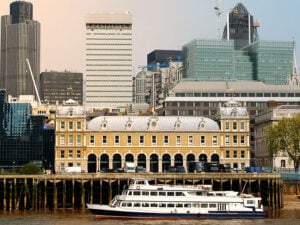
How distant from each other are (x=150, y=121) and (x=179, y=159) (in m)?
11.1

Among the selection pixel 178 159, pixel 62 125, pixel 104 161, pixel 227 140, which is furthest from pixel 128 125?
pixel 227 140

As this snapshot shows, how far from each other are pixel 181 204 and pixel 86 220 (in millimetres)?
16093

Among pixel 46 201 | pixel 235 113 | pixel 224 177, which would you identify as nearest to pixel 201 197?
pixel 224 177

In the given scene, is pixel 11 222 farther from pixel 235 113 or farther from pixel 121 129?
pixel 235 113

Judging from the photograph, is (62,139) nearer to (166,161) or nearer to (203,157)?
(166,161)

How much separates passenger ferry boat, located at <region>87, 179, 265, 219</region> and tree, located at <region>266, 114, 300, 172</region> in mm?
44129

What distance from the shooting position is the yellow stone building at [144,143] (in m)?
178

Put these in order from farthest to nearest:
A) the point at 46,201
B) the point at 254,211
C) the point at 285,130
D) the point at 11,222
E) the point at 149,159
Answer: the point at 149,159 → the point at 285,130 → the point at 46,201 → the point at 254,211 → the point at 11,222

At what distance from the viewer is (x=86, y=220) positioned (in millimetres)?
117312

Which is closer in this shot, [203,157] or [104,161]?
[104,161]

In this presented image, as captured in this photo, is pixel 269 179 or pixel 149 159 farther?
pixel 149 159

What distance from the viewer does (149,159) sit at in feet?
587

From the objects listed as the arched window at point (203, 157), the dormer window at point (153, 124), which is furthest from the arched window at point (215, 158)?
the dormer window at point (153, 124)

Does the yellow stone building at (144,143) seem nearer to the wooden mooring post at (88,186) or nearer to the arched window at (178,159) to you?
the arched window at (178,159)
